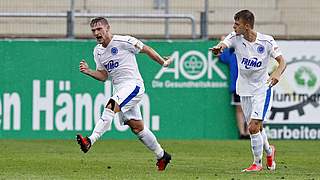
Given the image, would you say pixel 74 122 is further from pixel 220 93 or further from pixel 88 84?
pixel 220 93

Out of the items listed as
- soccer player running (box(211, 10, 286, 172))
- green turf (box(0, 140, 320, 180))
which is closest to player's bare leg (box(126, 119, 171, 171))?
green turf (box(0, 140, 320, 180))

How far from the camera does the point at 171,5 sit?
2553 cm

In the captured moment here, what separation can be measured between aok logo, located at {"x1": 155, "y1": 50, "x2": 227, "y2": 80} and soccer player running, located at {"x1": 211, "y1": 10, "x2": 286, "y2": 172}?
839cm

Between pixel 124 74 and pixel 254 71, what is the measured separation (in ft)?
6.02

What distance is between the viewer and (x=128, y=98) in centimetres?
1466

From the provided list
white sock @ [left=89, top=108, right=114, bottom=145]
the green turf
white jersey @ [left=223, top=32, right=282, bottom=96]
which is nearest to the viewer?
the green turf

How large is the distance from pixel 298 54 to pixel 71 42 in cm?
505

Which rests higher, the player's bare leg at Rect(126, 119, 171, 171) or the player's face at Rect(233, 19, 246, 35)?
the player's face at Rect(233, 19, 246, 35)

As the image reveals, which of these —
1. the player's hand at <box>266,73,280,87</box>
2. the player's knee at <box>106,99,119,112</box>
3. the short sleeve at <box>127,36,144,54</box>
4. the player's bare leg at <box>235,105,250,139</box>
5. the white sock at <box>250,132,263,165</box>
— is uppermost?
the short sleeve at <box>127,36,144,54</box>

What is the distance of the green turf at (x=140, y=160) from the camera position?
13.9m

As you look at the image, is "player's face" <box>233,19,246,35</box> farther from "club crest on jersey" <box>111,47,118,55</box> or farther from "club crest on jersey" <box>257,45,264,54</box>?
"club crest on jersey" <box>111,47,118,55</box>

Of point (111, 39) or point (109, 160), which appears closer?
point (111, 39)

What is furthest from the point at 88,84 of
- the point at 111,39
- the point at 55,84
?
the point at 111,39

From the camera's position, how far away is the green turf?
13.9 meters
